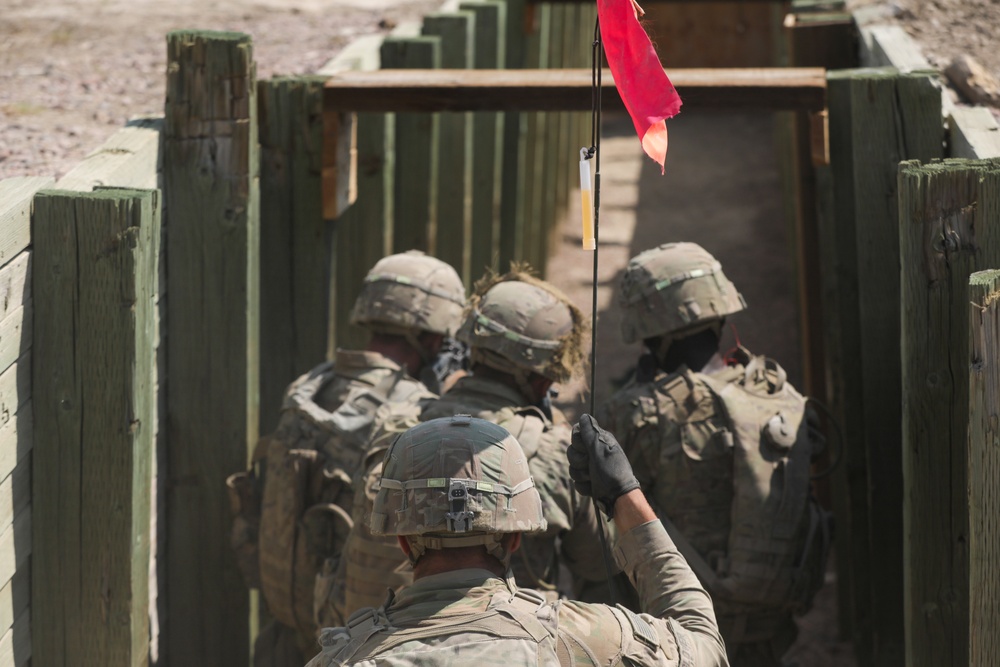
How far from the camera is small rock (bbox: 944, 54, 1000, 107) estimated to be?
633 centimetres

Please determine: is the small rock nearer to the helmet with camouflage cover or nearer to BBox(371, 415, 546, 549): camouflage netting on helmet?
the helmet with camouflage cover

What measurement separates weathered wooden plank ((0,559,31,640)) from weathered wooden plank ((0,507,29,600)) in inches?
1.0

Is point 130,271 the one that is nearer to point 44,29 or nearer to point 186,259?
point 186,259

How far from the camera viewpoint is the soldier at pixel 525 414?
4.41m

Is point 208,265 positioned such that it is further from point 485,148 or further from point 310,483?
point 485,148

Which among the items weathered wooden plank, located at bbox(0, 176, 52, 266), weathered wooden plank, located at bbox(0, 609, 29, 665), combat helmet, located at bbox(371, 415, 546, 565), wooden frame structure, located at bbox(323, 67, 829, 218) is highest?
wooden frame structure, located at bbox(323, 67, 829, 218)

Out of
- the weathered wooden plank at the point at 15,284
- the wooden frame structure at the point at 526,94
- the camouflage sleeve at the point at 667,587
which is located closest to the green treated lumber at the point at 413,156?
the wooden frame structure at the point at 526,94

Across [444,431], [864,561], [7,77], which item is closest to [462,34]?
[7,77]

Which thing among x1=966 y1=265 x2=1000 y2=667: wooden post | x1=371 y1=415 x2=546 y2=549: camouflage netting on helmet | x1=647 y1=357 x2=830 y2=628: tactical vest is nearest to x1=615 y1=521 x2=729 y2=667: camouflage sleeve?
x1=371 y1=415 x2=546 y2=549: camouflage netting on helmet

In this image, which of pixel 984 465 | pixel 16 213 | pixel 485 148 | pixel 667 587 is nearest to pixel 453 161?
pixel 485 148

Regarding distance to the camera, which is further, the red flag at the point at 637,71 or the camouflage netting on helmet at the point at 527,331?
the camouflage netting on helmet at the point at 527,331

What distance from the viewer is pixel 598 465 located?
3.32m

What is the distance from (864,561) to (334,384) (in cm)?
226

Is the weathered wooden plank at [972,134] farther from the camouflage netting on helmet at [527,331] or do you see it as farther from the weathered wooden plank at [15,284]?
the weathered wooden plank at [15,284]
